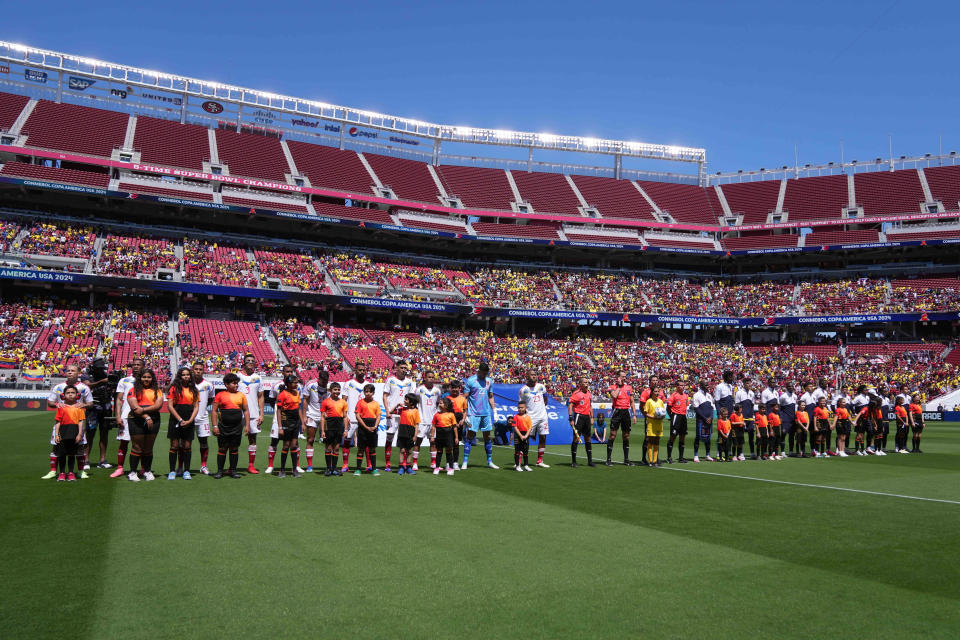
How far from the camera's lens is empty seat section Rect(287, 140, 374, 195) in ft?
184

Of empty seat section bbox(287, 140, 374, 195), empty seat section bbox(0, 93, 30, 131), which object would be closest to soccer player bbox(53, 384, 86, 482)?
empty seat section bbox(287, 140, 374, 195)

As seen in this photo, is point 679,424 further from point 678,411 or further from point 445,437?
point 445,437

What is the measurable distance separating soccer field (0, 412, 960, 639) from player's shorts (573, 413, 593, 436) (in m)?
2.79

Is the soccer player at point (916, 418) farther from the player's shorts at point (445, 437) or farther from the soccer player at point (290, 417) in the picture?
the soccer player at point (290, 417)

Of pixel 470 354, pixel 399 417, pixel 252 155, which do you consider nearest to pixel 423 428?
pixel 399 417

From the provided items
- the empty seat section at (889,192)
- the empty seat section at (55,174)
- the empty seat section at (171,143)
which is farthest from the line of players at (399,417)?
the empty seat section at (889,192)

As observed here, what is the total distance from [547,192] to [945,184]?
34.4m

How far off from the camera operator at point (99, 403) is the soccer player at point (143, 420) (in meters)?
1.46

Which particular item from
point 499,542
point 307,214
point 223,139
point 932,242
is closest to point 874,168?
point 932,242

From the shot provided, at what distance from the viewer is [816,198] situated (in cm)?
6241

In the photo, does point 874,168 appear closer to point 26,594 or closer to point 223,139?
point 223,139

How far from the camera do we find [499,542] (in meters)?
7.33

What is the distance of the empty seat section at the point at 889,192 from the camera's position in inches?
2291

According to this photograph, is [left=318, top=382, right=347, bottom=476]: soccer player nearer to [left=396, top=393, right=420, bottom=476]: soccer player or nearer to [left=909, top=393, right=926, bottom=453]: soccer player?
[left=396, top=393, right=420, bottom=476]: soccer player
